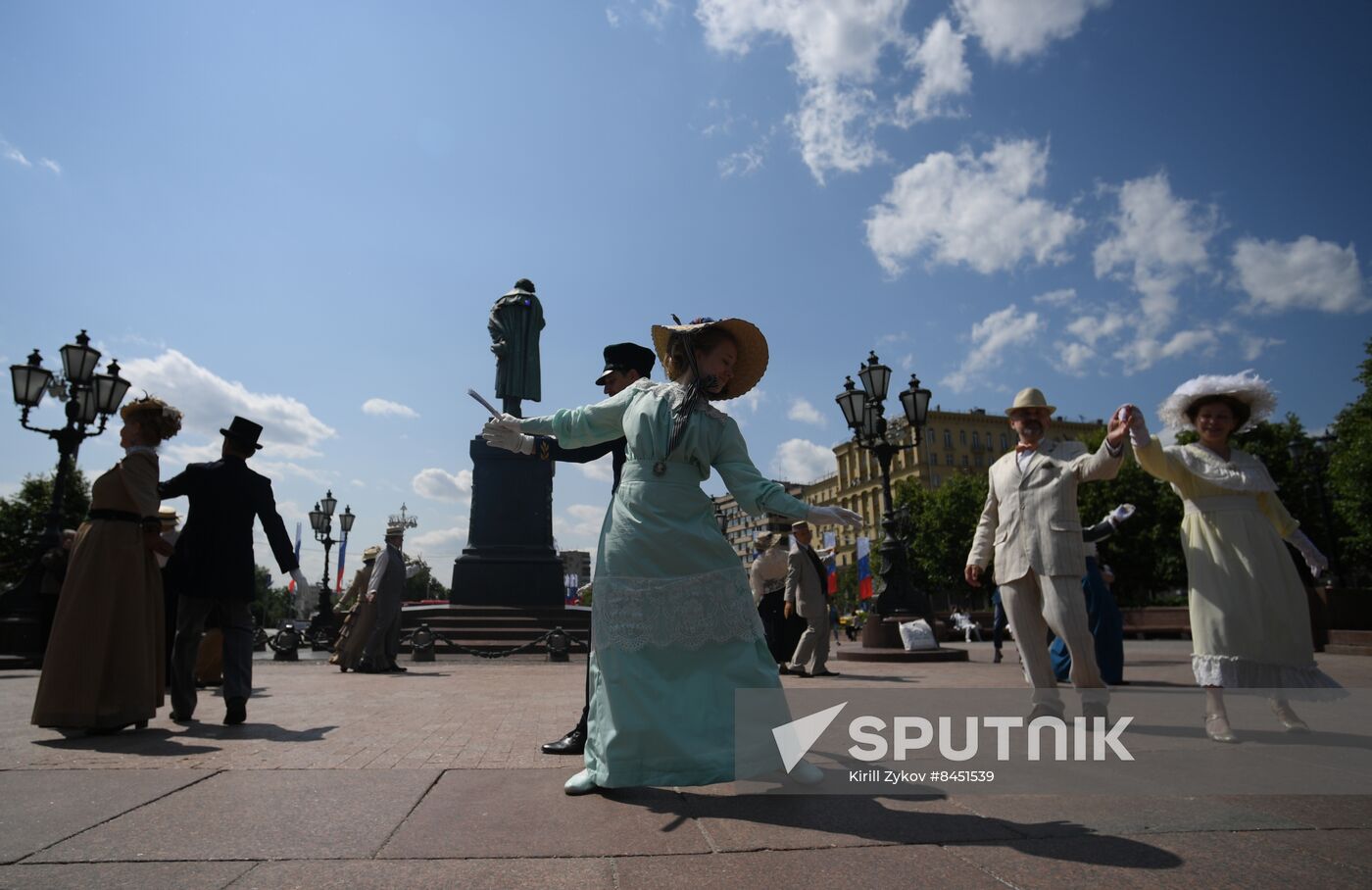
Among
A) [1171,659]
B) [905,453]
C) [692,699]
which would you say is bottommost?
[1171,659]

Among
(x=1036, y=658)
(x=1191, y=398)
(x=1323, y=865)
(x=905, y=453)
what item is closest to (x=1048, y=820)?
(x=1323, y=865)

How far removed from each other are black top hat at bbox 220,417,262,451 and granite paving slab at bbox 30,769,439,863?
121 inches

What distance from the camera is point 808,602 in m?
9.48

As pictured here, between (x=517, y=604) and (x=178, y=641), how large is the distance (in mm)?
11603

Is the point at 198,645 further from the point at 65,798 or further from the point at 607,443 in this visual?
the point at 607,443

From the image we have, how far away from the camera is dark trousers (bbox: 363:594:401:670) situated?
10.7 m

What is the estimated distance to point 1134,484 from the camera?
46625 mm

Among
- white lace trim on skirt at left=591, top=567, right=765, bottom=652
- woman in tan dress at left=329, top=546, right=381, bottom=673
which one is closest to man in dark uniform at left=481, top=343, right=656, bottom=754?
white lace trim on skirt at left=591, top=567, right=765, bottom=652

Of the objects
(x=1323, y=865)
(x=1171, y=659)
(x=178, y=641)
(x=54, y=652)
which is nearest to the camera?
(x=1323, y=865)

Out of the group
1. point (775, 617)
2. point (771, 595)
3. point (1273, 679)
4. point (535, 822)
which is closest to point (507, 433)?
point (535, 822)

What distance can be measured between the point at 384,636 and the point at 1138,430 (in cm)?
976

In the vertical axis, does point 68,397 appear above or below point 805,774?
above

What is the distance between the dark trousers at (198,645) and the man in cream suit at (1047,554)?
4.96 m

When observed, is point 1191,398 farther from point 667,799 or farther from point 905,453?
point 905,453
